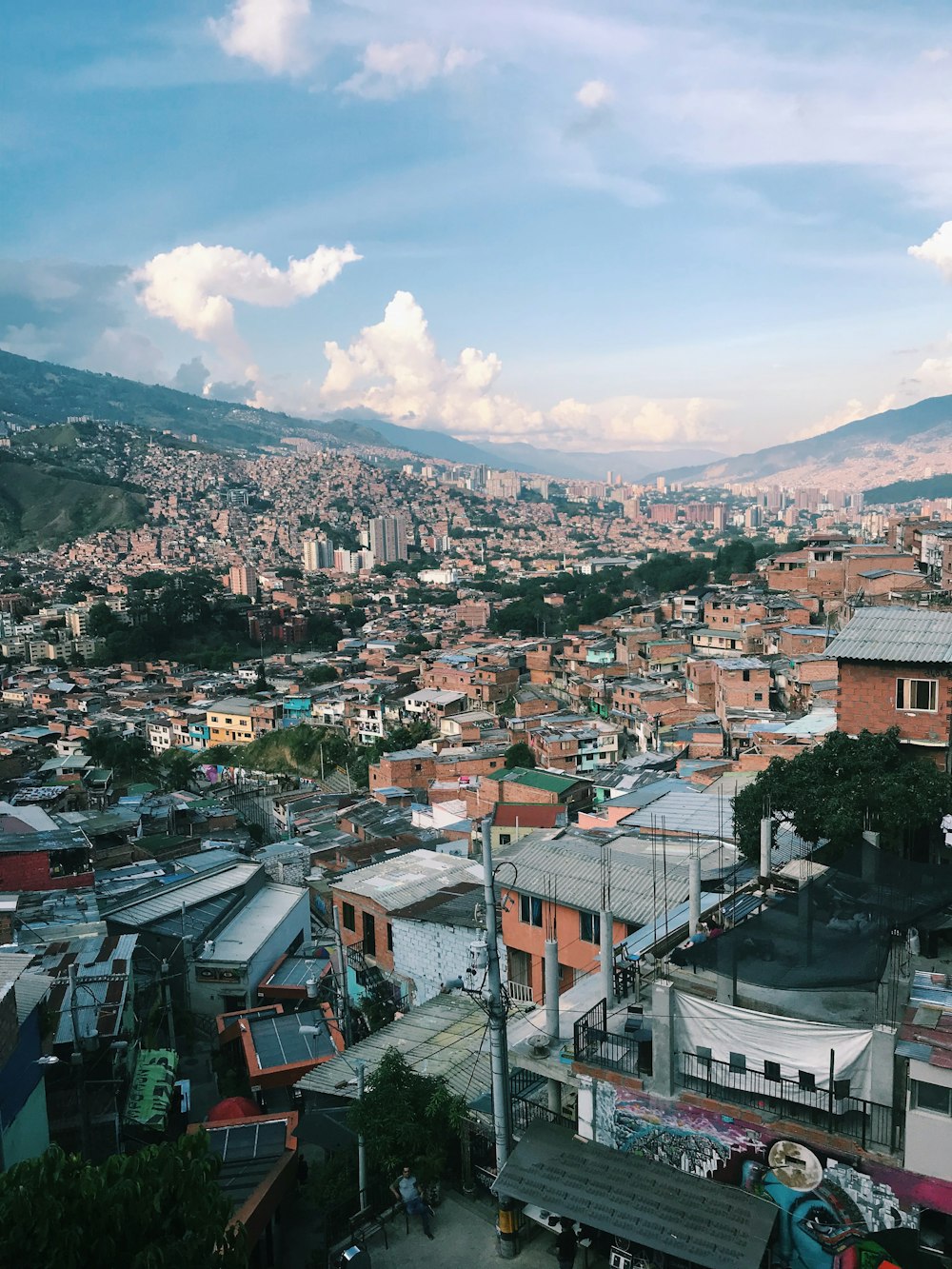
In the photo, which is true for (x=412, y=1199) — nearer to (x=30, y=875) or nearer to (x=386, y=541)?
(x=30, y=875)

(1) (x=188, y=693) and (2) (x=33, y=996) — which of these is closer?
(2) (x=33, y=996)

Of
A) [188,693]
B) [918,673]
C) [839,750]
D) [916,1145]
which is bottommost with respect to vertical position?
[188,693]

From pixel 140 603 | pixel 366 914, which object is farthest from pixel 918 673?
pixel 140 603

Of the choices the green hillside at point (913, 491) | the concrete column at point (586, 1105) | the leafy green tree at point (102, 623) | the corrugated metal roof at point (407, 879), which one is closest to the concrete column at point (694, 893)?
the concrete column at point (586, 1105)

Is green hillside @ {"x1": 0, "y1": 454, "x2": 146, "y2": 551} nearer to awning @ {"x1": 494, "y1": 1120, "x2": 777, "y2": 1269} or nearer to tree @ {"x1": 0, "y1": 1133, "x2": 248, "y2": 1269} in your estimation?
tree @ {"x1": 0, "y1": 1133, "x2": 248, "y2": 1269}

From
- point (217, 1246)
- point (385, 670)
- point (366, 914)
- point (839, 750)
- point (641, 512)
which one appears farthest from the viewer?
point (641, 512)

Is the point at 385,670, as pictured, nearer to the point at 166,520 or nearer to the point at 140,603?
the point at 140,603

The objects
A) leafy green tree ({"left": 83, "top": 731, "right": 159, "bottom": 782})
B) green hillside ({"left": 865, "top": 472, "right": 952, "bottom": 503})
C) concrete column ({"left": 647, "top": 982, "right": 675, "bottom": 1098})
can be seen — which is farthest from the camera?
green hillside ({"left": 865, "top": 472, "right": 952, "bottom": 503})

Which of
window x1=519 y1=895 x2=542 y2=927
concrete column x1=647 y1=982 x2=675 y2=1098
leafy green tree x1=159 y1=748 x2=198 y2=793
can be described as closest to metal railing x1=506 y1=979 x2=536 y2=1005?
window x1=519 y1=895 x2=542 y2=927
